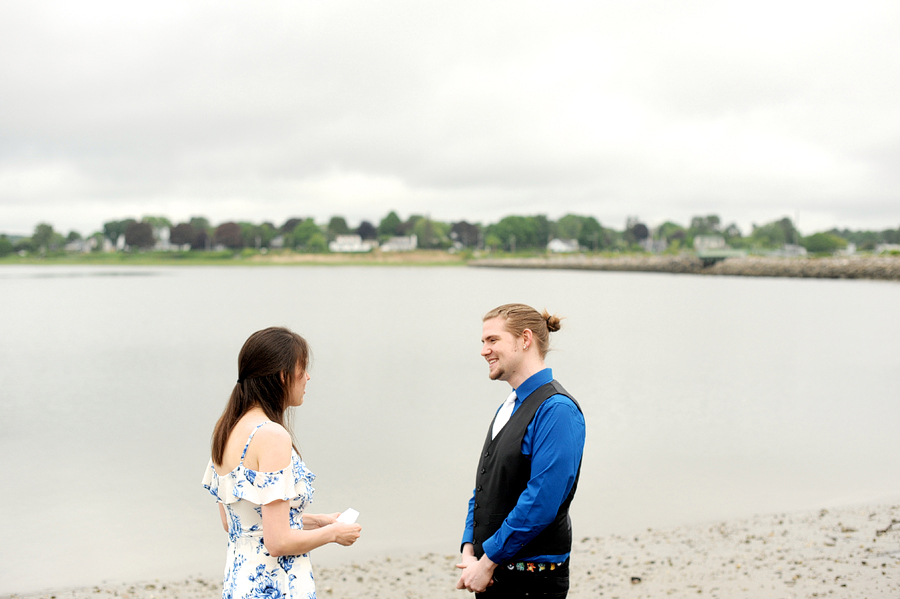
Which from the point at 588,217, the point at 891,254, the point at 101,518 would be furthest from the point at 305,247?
the point at 101,518

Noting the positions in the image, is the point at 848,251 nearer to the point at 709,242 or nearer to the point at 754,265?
the point at 709,242

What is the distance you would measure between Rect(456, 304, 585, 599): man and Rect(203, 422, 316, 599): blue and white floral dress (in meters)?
0.74

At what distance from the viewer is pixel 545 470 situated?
2.78 meters

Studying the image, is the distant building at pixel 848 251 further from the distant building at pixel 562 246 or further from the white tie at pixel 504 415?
the white tie at pixel 504 415

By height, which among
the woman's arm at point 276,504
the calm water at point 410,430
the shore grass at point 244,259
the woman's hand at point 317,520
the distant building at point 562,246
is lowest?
the calm water at point 410,430

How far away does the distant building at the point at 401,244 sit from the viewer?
18084 centimetres

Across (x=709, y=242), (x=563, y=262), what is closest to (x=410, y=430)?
(x=563, y=262)

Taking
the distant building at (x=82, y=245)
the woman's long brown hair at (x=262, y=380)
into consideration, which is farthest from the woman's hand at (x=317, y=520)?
the distant building at (x=82, y=245)

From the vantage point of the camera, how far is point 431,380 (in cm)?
2034

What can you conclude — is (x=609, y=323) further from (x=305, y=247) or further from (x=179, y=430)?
(x=305, y=247)

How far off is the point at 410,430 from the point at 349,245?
563 feet

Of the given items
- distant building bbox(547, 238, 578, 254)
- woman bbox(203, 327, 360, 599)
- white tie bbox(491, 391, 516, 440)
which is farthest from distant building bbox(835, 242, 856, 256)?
woman bbox(203, 327, 360, 599)

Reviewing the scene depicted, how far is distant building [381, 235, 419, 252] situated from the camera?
180837 millimetres

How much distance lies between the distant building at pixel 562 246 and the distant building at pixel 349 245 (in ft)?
155
